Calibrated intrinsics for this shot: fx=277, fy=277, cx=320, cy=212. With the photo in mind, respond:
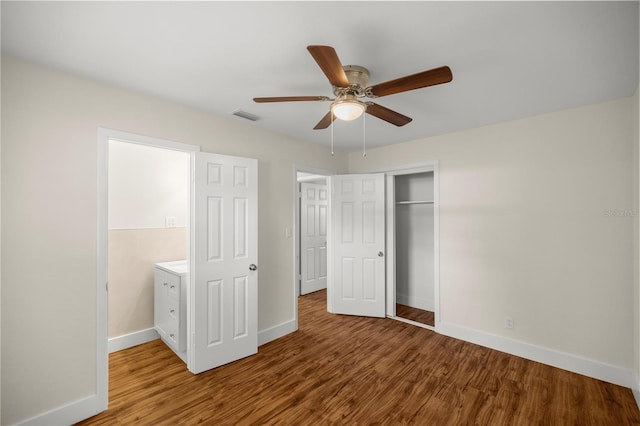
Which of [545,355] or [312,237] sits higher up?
[312,237]

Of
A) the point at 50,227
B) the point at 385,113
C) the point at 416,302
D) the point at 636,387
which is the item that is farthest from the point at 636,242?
the point at 50,227

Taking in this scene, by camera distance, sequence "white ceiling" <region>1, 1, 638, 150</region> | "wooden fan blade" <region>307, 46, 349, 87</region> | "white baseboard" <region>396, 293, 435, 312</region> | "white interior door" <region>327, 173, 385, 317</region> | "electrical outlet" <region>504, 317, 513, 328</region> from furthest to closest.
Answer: "white baseboard" <region>396, 293, 435, 312</region> < "white interior door" <region>327, 173, 385, 317</region> < "electrical outlet" <region>504, 317, 513, 328</region> < "white ceiling" <region>1, 1, 638, 150</region> < "wooden fan blade" <region>307, 46, 349, 87</region>

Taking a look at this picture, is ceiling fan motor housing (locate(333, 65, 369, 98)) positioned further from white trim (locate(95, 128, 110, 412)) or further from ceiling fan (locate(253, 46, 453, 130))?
white trim (locate(95, 128, 110, 412))

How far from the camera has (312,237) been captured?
17.4ft

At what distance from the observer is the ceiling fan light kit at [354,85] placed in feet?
4.60

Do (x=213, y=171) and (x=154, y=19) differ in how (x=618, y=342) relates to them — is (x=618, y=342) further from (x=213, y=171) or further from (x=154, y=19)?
(x=154, y=19)

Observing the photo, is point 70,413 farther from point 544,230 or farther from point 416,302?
point 544,230

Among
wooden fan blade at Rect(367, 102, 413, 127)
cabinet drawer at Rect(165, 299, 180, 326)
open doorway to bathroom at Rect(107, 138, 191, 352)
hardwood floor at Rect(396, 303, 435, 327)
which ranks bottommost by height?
hardwood floor at Rect(396, 303, 435, 327)

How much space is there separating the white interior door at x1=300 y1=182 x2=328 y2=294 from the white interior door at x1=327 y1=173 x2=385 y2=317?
1031mm

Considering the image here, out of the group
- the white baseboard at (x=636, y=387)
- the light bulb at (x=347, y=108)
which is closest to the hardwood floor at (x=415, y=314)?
the white baseboard at (x=636, y=387)

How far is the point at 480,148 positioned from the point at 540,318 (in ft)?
6.28

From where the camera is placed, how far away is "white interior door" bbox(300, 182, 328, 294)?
203 inches

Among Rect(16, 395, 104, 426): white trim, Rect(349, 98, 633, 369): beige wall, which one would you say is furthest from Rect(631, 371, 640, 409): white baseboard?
Rect(16, 395, 104, 426): white trim

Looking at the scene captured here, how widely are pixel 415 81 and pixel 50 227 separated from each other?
8.54 feet
